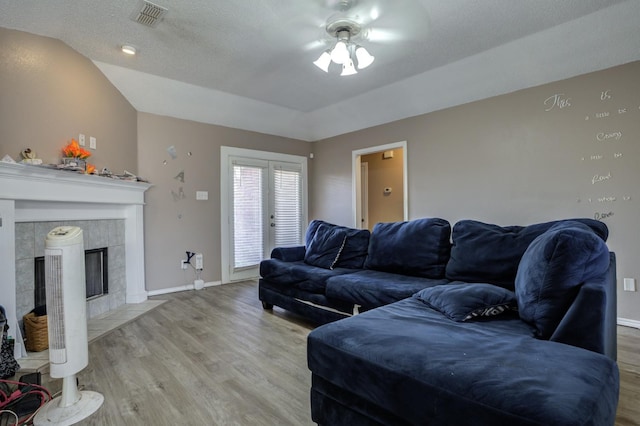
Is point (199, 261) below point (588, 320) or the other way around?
below

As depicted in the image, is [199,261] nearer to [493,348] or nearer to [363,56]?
[363,56]

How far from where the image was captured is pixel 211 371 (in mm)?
2248

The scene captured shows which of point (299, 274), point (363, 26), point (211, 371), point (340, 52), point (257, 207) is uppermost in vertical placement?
point (363, 26)

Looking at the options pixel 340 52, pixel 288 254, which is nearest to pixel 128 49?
pixel 340 52

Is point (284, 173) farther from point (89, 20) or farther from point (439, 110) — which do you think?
point (89, 20)

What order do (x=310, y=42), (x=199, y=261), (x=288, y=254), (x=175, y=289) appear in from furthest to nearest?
(x=199, y=261) < (x=175, y=289) < (x=288, y=254) < (x=310, y=42)

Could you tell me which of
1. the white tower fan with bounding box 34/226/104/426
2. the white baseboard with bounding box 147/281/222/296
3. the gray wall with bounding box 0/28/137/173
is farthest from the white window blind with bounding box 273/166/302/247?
the white tower fan with bounding box 34/226/104/426

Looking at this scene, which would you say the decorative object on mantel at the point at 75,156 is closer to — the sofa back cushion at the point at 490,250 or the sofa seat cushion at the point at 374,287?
the sofa seat cushion at the point at 374,287

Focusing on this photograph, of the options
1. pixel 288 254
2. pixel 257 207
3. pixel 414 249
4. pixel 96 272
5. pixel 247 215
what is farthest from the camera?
pixel 257 207

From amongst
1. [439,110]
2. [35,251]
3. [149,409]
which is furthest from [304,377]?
[439,110]

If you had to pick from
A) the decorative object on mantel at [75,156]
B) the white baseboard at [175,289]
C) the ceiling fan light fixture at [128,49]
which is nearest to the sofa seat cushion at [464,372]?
the decorative object on mantel at [75,156]

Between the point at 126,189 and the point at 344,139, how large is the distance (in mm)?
3383

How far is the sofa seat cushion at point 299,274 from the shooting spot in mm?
3023

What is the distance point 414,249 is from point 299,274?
3.71 ft
